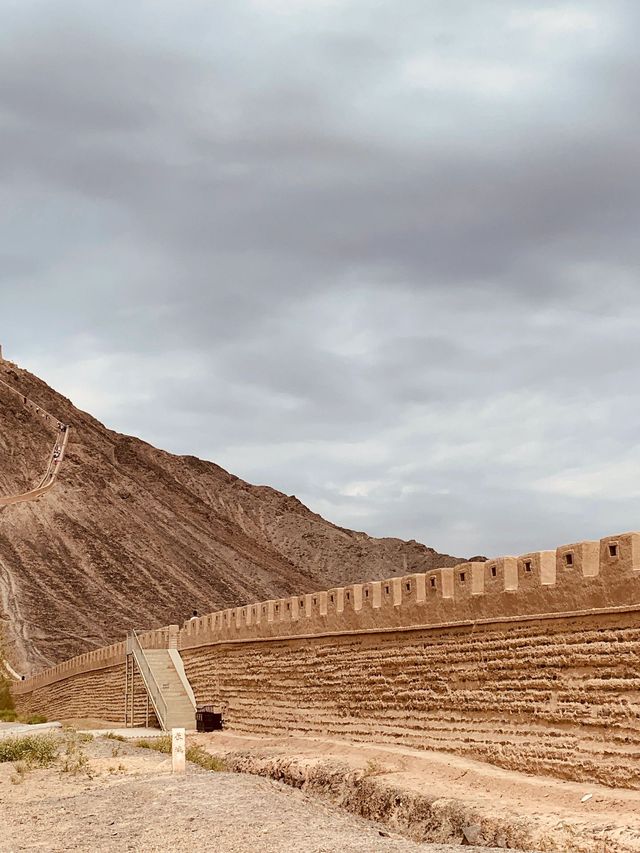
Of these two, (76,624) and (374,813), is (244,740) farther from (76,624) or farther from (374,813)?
(76,624)

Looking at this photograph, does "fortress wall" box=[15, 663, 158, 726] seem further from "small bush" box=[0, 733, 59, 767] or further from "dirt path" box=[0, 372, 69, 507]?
"dirt path" box=[0, 372, 69, 507]

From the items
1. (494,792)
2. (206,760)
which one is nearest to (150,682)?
(206,760)

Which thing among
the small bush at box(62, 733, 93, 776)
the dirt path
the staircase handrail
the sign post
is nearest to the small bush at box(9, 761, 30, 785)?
the small bush at box(62, 733, 93, 776)

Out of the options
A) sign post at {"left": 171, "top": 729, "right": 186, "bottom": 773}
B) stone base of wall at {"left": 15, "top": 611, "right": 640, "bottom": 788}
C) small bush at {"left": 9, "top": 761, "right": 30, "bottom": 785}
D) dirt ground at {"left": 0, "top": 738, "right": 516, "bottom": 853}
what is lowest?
small bush at {"left": 9, "top": 761, "right": 30, "bottom": 785}

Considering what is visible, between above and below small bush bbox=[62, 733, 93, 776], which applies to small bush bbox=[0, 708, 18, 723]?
→ below

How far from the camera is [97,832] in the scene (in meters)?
10.5

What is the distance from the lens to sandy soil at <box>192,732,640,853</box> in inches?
408

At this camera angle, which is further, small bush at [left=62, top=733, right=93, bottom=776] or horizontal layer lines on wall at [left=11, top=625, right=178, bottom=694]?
horizontal layer lines on wall at [left=11, top=625, right=178, bottom=694]

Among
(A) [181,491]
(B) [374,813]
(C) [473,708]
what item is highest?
(A) [181,491]

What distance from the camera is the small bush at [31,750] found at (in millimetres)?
16047

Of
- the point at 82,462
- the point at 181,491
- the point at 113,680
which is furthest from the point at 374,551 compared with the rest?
the point at 113,680

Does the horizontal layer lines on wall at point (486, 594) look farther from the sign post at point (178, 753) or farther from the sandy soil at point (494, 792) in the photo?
the sign post at point (178, 753)

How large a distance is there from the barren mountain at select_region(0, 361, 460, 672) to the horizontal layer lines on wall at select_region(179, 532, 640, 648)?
32.7 metres

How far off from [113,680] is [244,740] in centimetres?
1104
